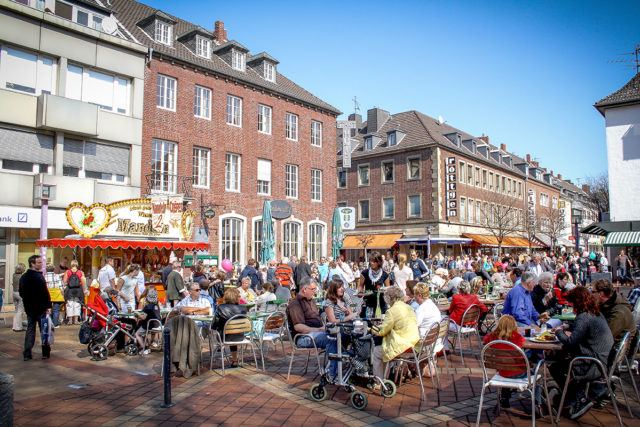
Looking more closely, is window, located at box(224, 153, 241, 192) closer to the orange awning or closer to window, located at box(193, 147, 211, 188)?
window, located at box(193, 147, 211, 188)

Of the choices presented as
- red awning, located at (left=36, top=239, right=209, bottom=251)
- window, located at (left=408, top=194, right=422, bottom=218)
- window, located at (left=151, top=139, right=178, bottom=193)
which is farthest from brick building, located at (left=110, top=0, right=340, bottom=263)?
window, located at (left=408, top=194, right=422, bottom=218)

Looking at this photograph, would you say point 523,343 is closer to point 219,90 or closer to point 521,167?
point 219,90

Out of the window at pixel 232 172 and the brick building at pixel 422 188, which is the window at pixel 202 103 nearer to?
the window at pixel 232 172

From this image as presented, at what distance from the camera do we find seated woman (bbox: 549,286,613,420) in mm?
4895

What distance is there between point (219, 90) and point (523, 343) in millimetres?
18746

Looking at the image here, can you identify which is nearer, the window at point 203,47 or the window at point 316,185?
the window at point 203,47

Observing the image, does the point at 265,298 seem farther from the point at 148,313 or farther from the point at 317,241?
the point at 317,241

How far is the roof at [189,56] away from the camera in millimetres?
19953

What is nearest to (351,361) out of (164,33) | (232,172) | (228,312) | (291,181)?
(228,312)

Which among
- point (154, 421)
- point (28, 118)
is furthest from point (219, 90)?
point (154, 421)

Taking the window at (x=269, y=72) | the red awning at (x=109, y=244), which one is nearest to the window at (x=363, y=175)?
the window at (x=269, y=72)

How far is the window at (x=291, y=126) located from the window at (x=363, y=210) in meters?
15.6

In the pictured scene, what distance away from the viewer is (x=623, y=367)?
652 centimetres

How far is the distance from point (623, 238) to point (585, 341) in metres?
20.2
